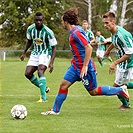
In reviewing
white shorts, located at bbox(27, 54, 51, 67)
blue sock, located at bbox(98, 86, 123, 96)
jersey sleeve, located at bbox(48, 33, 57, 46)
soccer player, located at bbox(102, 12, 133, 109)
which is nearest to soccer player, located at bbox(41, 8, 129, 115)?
blue sock, located at bbox(98, 86, 123, 96)

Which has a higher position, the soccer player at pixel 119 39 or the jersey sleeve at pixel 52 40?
the soccer player at pixel 119 39

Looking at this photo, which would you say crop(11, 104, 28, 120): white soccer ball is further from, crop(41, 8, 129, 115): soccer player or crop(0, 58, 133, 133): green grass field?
crop(41, 8, 129, 115): soccer player

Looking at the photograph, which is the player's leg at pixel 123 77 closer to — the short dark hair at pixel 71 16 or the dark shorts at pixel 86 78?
the dark shorts at pixel 86 78

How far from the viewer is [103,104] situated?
10164 mm

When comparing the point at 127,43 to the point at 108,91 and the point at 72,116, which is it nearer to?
the point at 108,91

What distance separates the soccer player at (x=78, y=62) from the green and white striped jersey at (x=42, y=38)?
256 cm

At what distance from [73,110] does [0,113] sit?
1.36 meters

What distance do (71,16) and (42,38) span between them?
2.82 meters

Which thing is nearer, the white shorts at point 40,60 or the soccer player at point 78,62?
the soccer player at point 78,62

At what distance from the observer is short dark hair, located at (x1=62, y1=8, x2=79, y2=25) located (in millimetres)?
8047

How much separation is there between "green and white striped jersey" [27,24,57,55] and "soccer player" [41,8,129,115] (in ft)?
8.40

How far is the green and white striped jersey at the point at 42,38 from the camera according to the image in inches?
424

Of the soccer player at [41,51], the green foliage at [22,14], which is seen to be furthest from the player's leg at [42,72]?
the green foliage at [22,14]

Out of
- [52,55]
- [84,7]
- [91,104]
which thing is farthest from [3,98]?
[84,7]
